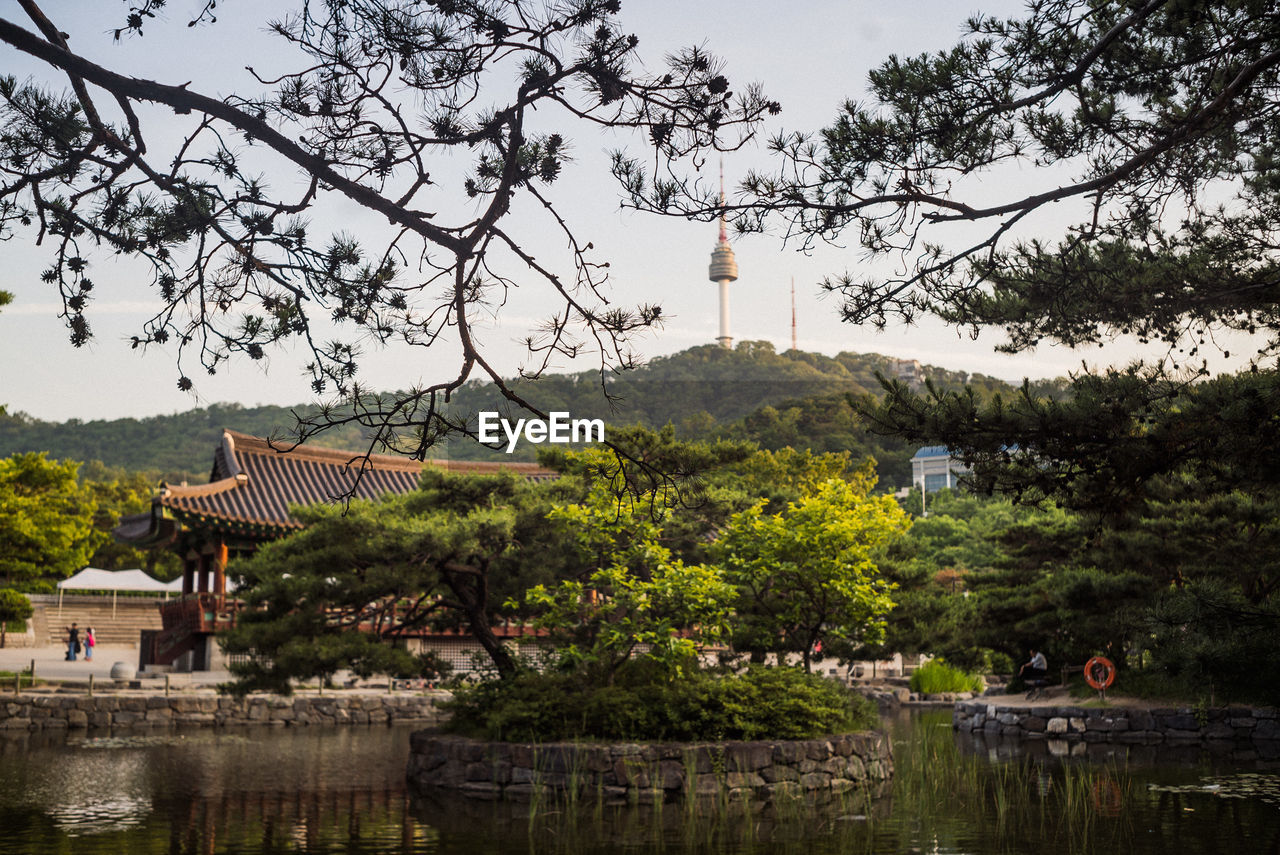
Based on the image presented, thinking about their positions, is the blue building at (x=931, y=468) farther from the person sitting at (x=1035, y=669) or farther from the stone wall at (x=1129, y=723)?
the stone wall at (x=1129, y=723)

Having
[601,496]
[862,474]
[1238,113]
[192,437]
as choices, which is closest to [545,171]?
[1238,113]

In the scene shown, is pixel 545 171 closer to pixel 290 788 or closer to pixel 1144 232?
pixel 1144 232

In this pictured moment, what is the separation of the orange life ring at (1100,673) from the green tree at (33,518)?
65.5ft

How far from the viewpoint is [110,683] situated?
67.4 ft

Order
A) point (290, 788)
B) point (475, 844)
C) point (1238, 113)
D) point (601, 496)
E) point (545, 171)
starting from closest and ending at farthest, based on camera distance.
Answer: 1. point (545, 171)
2. point (1238, 113)
3. point (475, 844)
4. point (290, 788)
5. point (601, 496)

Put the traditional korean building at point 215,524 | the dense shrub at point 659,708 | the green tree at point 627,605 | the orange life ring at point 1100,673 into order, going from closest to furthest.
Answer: the dense shrub at point 659,708, the green tree at point 627,605, the orange life ring at point 1100,673, the traditional korean building at point 215,524

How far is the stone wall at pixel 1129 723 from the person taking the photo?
15094 millimetres

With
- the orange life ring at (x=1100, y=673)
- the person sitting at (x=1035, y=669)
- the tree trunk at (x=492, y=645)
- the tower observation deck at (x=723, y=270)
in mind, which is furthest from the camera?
the tower observation deck at (x=723, y=270)

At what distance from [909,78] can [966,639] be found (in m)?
15.0

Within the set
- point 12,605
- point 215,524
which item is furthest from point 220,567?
point 12,605

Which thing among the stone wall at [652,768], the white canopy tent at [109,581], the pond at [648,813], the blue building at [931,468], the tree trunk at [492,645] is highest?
the blue building at [931,468]

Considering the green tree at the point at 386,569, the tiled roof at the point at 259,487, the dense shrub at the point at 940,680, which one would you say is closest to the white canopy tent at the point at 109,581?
the tiled roof at the point at 259,487

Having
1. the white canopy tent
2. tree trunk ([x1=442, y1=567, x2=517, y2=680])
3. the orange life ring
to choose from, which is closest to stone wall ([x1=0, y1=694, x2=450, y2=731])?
tree trunk ([x1=442, y1=567, x2=517, y2=680])

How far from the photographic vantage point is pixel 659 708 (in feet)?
34.5
